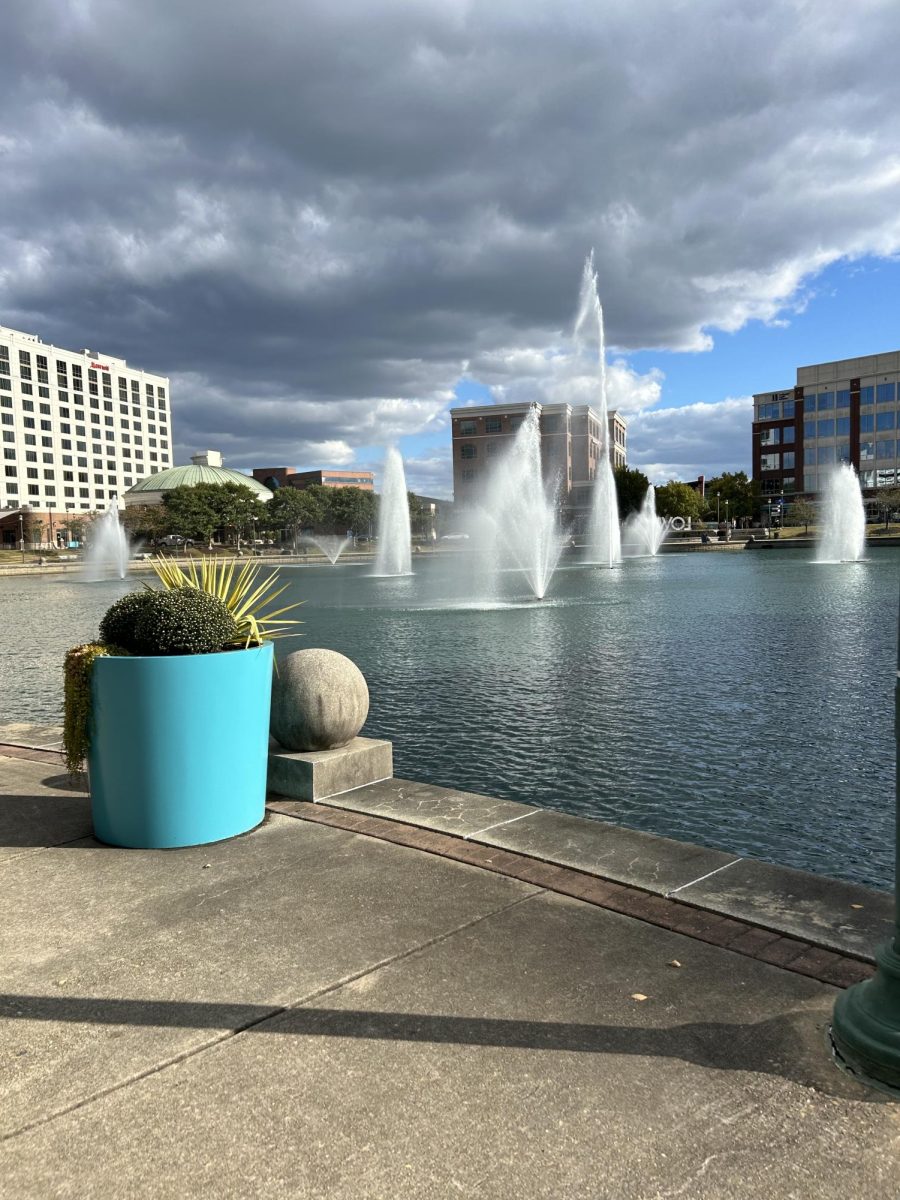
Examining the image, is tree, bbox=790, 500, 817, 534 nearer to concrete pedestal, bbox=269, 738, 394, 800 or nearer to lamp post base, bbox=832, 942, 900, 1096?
concrete pedestal, bbox=269, 738, 394, 800

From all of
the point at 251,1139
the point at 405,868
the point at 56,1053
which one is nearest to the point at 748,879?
the point at 405,868

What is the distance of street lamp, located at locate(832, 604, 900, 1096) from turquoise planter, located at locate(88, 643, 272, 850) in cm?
384

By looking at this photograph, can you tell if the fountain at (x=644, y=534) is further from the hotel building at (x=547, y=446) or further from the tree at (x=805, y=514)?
the hotel building at (x=547, y=446)

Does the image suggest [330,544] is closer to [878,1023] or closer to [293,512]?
[293,512]

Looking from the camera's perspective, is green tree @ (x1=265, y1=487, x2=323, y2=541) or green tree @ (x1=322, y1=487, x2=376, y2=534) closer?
green tree @ (x1=265, y1=487, x2=323, y2=541)

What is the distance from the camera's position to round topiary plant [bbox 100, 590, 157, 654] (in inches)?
229

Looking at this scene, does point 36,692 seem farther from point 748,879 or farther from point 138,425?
point 138,425

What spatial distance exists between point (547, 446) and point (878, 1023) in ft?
441

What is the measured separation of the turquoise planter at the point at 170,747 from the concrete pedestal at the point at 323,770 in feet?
2.76

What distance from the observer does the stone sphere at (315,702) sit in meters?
6.73

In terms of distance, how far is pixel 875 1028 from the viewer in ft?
10.1

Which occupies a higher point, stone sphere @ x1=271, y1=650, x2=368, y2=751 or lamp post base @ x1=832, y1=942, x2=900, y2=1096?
stone sphere @ x1=271, y1=650, x2=368, y2=751

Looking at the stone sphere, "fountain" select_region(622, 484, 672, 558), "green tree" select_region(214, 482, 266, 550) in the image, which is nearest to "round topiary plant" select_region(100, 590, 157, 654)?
the stone sphere

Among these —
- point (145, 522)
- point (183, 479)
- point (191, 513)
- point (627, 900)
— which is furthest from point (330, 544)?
point (627, 900)
